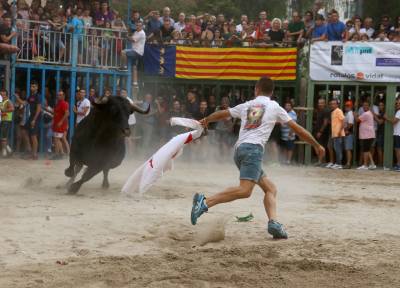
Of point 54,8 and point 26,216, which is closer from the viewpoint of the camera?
point 26,216

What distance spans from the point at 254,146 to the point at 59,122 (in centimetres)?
1182

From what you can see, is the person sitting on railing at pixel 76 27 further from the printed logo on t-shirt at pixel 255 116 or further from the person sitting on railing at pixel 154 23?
the printed logo on t-shirt at pixel 255 116

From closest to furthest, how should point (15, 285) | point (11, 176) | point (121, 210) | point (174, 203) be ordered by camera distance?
point (15, 285), point (121, 210), point (174, 203), point (11, 176)

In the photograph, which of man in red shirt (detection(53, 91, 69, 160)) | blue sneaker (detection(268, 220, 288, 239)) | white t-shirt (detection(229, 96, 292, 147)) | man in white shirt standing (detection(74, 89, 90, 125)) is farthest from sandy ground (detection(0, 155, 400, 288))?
man in white shirt standing (detection(74, 89, 90, 125))

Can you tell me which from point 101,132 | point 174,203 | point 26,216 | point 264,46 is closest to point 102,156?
point 101,132

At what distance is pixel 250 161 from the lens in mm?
8320

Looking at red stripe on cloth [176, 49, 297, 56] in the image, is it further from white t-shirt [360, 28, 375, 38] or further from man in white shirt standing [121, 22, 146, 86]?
white t-shirt [360, 28, 375, 38]

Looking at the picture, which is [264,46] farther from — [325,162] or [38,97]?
[38,97]

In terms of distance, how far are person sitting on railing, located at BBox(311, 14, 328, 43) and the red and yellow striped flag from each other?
60cm

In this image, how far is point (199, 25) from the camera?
21.3 m

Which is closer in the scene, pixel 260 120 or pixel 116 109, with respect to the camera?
pixel 260 120

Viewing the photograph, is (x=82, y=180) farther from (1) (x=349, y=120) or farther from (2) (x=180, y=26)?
(2) (x=180, y=26)

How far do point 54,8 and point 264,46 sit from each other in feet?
18.2

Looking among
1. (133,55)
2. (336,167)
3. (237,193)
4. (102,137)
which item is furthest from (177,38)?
(237,193)
